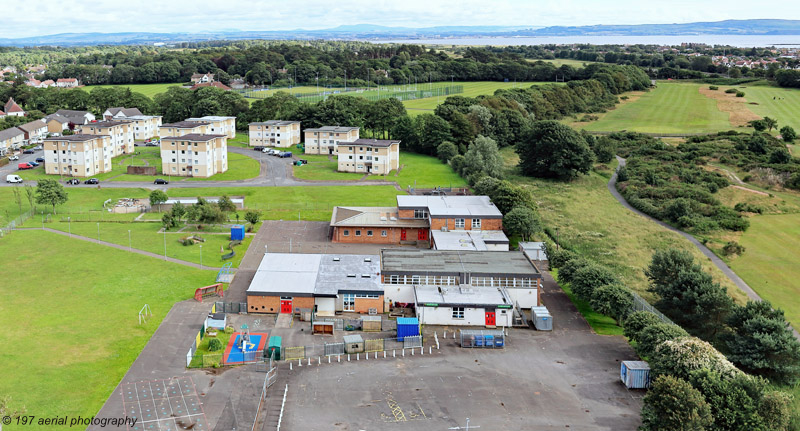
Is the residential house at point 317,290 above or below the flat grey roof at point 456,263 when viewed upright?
below

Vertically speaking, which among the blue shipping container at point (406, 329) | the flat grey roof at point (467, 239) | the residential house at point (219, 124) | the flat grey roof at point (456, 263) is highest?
the residential house at point (219, 124)

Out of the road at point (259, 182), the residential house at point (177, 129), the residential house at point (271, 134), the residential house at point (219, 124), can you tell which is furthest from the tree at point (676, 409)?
the residential house at point (219, 124)

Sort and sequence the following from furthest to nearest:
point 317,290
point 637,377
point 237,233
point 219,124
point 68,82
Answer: point 68,82, point 219,124, point 237,233, point 317,290, point 637,377

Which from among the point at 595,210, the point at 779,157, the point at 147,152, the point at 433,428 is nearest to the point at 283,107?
the point at 147,152

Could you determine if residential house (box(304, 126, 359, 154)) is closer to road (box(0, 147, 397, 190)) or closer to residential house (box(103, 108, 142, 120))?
road (box(0, 147, 397, 190))

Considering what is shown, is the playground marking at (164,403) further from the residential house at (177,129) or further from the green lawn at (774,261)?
the residential house at (177,129)

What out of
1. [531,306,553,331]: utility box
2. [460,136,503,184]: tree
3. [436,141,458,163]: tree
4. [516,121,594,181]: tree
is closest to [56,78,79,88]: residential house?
[436,141,458,163]: tree

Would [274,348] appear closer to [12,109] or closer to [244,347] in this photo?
[244,347]

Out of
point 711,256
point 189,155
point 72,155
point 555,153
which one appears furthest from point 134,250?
point 555,153
